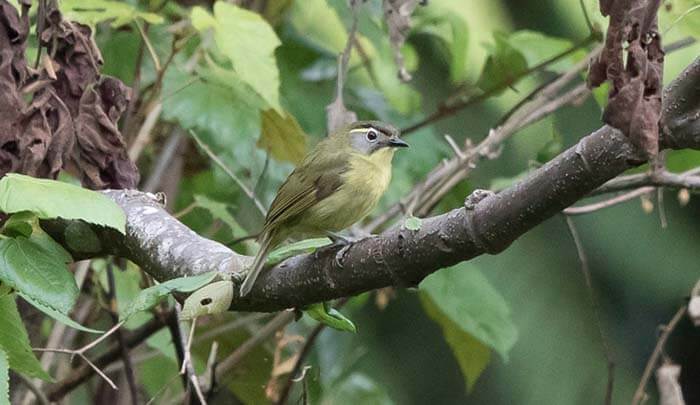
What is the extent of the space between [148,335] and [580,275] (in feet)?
9.55

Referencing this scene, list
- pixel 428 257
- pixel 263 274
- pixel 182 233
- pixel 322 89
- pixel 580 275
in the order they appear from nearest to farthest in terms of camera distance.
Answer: pixel 428 257 → pixel 263 274 → pixel 182 233 → pixel 322 89 → pixel 580 275

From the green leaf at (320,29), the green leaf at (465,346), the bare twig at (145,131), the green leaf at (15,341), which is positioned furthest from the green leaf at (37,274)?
the green leaf at (320,29)

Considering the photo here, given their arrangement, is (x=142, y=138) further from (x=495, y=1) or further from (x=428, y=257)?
(x=495, y=1)

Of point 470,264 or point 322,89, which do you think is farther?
point 322,89

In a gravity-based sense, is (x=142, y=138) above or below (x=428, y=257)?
below

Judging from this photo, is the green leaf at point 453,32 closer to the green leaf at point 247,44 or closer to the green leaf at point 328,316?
the green leaf at point 247,44

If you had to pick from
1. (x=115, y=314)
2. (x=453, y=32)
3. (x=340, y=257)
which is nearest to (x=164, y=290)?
(x=340, y=257)

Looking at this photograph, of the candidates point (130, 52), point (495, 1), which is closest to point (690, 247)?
point (495, 1)

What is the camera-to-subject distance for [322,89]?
15.0 feet

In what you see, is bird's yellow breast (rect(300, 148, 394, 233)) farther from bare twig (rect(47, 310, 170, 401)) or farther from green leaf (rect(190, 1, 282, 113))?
bare twig (rect(47, 310, 170, 401))

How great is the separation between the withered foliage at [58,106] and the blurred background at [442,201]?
52 cm

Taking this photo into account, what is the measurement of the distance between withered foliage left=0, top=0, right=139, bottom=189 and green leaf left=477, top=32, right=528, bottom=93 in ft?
5.64

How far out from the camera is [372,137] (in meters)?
3.65

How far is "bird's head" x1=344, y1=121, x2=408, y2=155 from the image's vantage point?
355 cm
